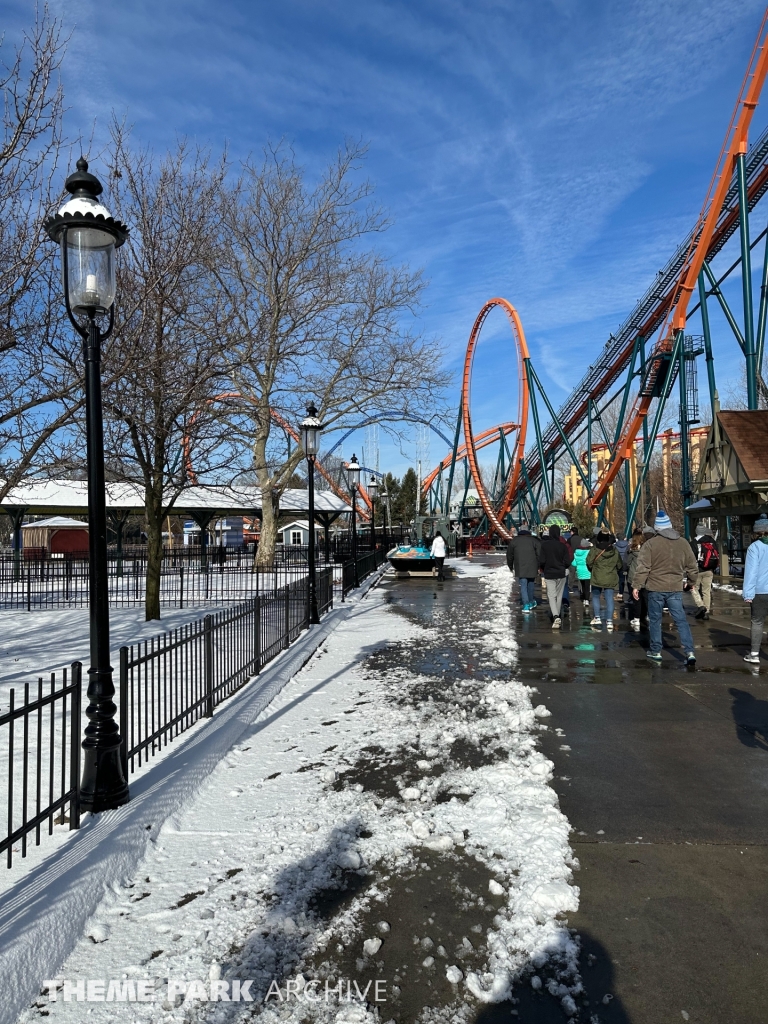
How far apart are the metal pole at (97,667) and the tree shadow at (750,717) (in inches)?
194

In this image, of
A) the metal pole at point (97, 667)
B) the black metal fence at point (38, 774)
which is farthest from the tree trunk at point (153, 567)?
the metal pole at point (97, 667)

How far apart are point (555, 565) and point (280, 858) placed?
346 inches

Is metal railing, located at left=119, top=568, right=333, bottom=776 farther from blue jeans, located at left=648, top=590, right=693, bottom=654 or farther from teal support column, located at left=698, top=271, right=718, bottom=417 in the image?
teal support column, located at left=698, top=271, right=718, bottom=417

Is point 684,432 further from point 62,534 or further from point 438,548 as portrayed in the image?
point 62,534

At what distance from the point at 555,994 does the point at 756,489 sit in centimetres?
1762

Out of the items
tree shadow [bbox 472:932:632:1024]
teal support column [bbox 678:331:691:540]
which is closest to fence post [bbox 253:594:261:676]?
tree shadow [bbox 472:932:632:1024]

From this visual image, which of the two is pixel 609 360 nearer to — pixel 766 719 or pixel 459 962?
pixel 766 719

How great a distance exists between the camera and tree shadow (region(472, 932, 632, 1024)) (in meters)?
2.56

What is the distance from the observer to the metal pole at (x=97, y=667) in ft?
13.7

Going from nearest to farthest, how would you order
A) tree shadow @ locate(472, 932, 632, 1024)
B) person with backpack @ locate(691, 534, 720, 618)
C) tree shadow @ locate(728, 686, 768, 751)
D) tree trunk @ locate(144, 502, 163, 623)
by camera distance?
tree shadow @ locate(472, 932, 632, 1024) < tree shadow @ locate(728, 686, 768, 751) < person with backpack @ locate(691, 534, 720, 618) < tree trunk @ locate(144, 502, 163, 623)

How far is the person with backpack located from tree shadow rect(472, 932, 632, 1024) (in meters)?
10.2

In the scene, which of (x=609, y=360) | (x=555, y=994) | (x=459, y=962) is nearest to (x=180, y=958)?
(x=459, y=962)

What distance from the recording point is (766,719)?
6289 millimetres

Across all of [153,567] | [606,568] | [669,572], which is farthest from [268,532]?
[669,572]
